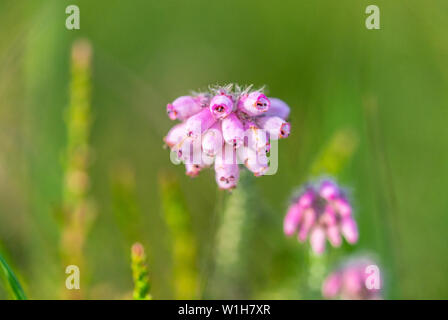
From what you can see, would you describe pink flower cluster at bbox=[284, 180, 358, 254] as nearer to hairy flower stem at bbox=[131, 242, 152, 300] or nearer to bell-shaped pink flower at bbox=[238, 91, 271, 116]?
bell-shaped pink flower at bbox=[238, 91, 271, 116]

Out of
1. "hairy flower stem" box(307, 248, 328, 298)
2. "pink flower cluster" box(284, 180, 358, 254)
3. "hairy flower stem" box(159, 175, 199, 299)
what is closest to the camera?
"pink flower cluster" box(284, 180, 358, 254)

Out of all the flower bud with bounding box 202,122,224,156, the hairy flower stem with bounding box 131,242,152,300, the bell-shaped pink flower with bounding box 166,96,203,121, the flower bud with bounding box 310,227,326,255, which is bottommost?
the hairy flower stem with bounding box 131,242,152,300

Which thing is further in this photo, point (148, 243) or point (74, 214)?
point (148, 243)

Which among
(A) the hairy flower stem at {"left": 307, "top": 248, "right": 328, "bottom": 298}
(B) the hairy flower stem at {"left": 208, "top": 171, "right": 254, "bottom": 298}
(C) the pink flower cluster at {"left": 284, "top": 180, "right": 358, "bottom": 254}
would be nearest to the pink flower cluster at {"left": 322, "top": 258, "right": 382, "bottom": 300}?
(A) the hairy flower stem at {"left": 307, "top": 248, "right": 328, "bottom": 298}

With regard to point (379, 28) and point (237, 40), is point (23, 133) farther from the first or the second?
point (379, 28)
